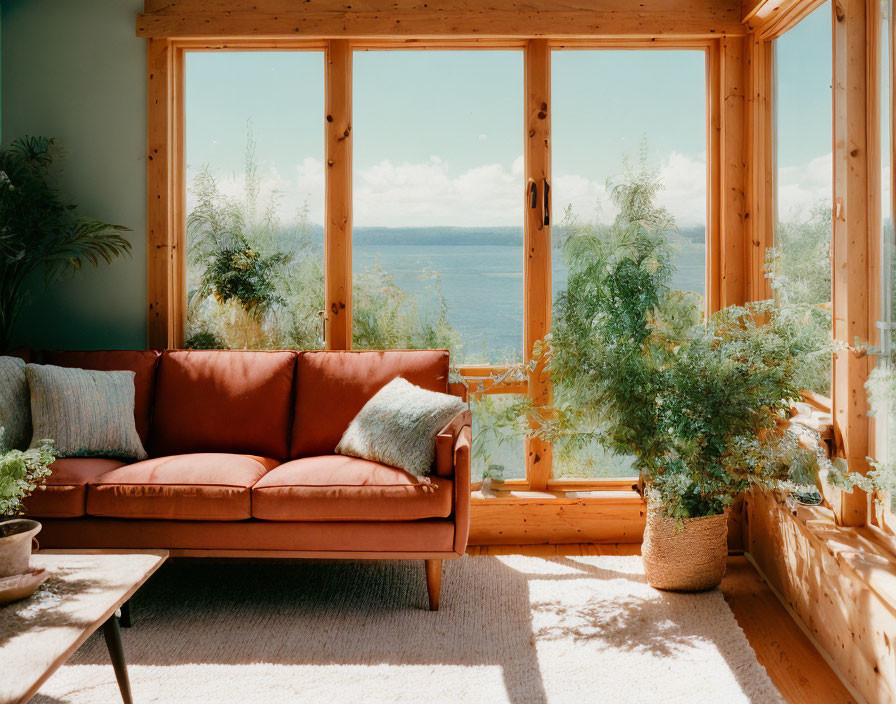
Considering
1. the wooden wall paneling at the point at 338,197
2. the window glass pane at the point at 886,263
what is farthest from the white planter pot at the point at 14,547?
the window glass pane at the point at 886,263

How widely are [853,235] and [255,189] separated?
8.82 ft

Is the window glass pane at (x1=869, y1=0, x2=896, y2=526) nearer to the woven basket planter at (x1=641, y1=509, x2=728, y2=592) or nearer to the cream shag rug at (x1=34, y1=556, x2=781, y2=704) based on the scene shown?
the woven basket planter at (x1=641, y1=509, x2=728, y2=592)

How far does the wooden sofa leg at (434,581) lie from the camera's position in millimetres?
2975

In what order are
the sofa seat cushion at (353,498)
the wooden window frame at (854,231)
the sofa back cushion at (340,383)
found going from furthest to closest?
the sofa back cushion at (340,383)
the sofa seat cushion at (353,498)
the wooden window frame at (854,231)

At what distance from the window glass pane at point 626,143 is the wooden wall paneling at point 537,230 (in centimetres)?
6

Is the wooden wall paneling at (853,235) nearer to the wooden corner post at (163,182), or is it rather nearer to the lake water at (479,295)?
the lake water at (479,295)

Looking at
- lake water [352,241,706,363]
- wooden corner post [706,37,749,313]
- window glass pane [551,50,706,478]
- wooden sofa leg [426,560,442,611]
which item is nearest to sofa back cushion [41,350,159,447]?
lake water [352,241,706,363]

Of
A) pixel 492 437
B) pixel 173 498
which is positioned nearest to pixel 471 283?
pixel 492 437

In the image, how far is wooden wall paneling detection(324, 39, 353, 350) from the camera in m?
3.82

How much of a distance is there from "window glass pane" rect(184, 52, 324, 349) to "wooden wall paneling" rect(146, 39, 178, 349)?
0.10 m

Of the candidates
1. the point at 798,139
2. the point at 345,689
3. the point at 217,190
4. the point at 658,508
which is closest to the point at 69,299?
the point at 217,190

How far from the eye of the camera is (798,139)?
3.24 m

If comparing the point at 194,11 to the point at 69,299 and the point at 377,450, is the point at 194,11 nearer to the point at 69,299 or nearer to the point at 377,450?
the point at 69,299

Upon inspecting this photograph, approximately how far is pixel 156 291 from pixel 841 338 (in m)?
3.06
